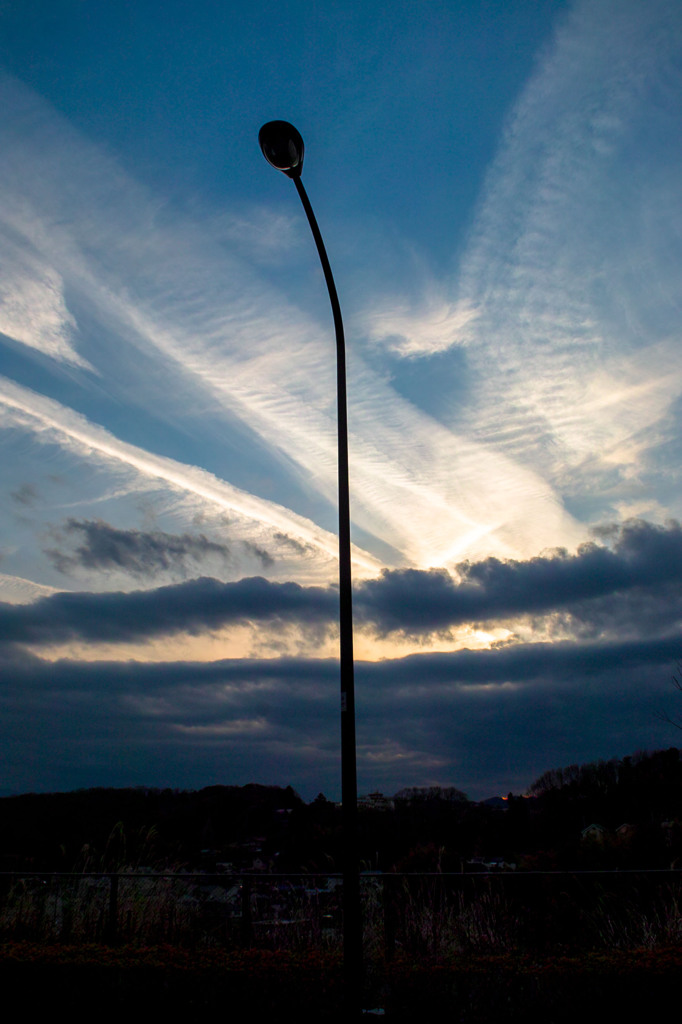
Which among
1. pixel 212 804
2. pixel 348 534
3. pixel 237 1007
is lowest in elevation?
pixel 237 1007

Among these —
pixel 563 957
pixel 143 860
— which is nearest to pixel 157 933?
pixel 143 860

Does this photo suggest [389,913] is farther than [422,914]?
No

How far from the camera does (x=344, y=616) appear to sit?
27.5 ft

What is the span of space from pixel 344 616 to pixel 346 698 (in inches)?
37.2

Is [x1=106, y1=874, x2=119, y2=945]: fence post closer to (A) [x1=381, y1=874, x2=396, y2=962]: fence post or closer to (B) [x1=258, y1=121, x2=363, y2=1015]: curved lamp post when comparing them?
(A) [x1=381, y1=874, x2=396, y2=962]: fence post

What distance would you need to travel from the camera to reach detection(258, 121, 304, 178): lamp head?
27.3 feet

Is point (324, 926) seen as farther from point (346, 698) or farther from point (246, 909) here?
point (346, 698)

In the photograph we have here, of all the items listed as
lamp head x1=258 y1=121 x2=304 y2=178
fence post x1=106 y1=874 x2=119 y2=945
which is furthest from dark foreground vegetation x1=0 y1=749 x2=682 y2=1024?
lamp head x1=258 y1=121 x2=304 y2=178

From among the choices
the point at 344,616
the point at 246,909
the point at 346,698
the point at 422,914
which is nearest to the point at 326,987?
the point at 422,914

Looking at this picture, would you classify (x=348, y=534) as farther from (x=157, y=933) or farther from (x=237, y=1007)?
(x=157, y=933)

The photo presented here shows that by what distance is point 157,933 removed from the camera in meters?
11.4

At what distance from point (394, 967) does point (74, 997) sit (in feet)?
13.0

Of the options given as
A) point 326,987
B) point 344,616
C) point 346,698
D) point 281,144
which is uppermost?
point 281,144

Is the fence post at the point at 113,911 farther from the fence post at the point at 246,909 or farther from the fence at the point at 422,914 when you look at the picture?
the fence post at the point at 246,909
